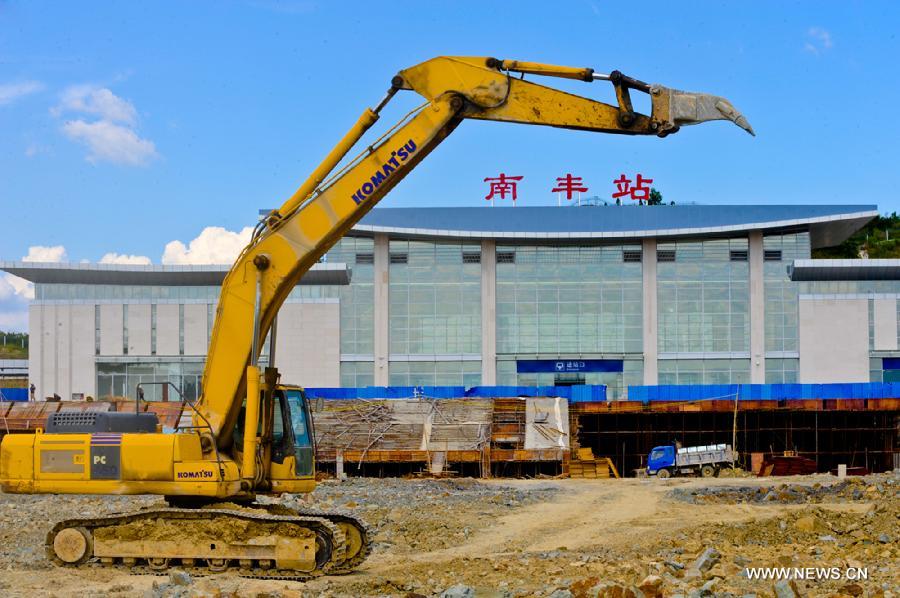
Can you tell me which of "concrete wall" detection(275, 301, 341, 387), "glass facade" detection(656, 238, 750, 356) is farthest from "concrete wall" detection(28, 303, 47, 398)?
"glass facade" detection(656, 238, 750, 356)

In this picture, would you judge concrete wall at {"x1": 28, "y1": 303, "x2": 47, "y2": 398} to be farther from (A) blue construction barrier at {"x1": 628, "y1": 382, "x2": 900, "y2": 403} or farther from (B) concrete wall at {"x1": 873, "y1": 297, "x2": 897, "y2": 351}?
(B) concrete wall at {"x1": 873, "y1": 297, "x2": 897, "y2": 351}

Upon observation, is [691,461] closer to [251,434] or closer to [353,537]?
[353,537]

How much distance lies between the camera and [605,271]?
63125 mm

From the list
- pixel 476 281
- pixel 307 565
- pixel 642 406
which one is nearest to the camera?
pixel 307 565

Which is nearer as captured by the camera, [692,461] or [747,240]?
[692,461]

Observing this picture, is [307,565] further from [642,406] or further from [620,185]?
[620,185]

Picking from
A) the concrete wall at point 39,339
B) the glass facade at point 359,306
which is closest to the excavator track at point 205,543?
the glass facade at point 359,306

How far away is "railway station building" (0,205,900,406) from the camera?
62.1 meters

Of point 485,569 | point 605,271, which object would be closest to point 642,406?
point 605,271

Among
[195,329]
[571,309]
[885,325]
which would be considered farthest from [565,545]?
[885,325]

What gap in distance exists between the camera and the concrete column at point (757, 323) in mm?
61969

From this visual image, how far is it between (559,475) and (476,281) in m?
18.8

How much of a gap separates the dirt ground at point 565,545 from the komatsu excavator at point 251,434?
0.54 metres

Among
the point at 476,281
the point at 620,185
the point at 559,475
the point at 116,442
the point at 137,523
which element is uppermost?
the point at 620,185
